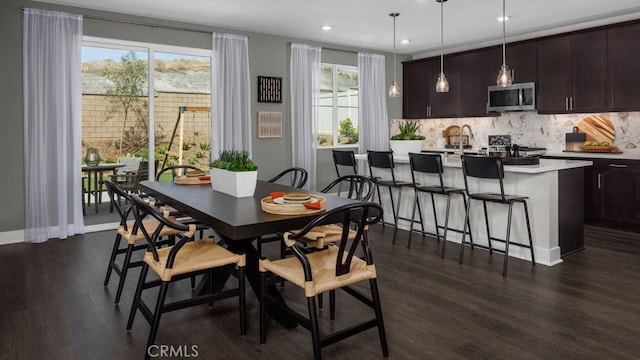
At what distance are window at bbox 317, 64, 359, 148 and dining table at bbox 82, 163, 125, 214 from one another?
10.1ft

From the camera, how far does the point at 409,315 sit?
116 inches

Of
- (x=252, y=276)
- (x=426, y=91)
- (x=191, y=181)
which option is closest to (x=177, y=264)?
(x=252, y=276)

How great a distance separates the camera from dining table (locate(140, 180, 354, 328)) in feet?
7.36

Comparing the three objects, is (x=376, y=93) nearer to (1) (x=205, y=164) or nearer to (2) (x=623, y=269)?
(1) (x=205, y=164)

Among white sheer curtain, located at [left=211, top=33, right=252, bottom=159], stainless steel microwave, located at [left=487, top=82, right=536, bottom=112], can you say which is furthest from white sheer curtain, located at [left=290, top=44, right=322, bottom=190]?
→ stainless steel microwave, located at [left=487, top=82, right=536, bottom=112]

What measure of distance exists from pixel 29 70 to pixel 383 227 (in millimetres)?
4259

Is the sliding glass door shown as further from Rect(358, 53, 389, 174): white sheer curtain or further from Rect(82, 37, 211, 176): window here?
Rect(358, 53, 389, 174): white sheer curtain

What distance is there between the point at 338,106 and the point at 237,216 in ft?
17.7

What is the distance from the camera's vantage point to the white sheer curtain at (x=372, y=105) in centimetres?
759

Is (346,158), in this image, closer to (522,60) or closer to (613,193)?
(522,60)

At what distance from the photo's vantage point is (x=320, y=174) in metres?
7.32

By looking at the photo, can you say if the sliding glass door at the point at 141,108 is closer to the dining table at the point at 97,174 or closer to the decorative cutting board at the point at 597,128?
the dining table at the point at 97,174

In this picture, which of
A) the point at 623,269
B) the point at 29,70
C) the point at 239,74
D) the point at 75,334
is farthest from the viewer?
the point at 239,74

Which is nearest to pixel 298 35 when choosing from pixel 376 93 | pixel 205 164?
pixel 376 93
